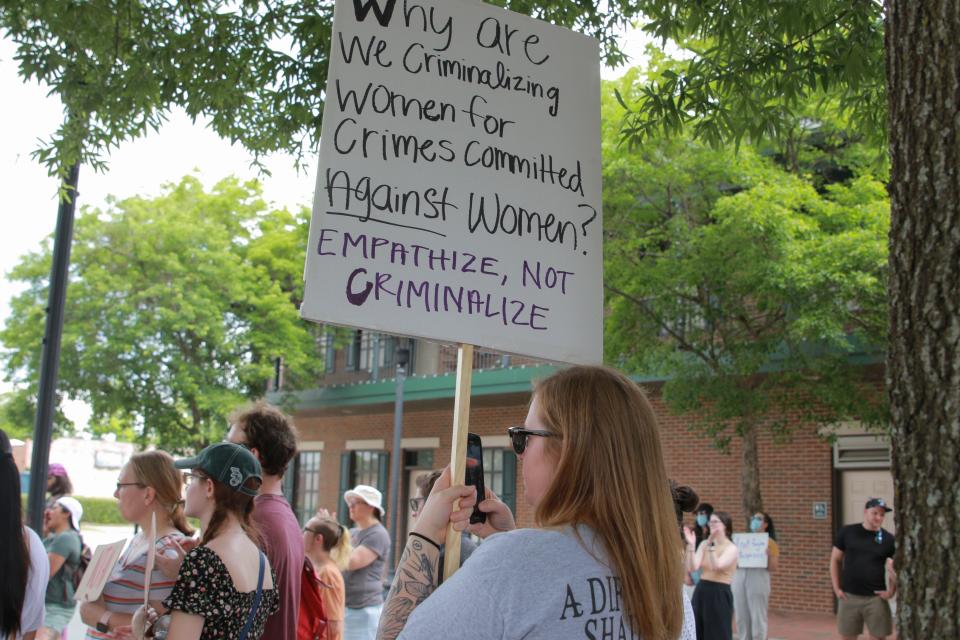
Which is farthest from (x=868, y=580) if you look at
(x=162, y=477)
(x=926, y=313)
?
(x=162, y=477)

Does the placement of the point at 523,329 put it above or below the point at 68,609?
above

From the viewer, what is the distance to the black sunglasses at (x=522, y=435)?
1.97 m

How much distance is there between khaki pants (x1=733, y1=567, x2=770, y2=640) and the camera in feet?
36.1

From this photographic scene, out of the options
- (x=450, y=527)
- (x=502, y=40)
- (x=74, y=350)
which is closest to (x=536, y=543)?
(x=450, y=527)

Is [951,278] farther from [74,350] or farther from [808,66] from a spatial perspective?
[74,350]

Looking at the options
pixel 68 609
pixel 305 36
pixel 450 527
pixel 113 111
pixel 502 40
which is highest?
pixel 305 36

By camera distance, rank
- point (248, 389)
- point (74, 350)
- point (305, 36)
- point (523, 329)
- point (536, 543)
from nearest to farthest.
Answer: point (536, 543), point (523, 329), point (305, 36), point (74, 350), point (248, 389)

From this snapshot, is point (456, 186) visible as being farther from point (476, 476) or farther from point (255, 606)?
point (255, 606)

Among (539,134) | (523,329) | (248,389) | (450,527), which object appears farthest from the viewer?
(248,389)

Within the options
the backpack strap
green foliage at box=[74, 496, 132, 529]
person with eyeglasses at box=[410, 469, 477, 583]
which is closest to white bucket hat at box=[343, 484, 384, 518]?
person with eyeglasses at box=[410, 469, 477, 583]

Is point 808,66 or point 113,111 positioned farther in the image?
point 113,111

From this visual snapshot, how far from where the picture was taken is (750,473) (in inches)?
541

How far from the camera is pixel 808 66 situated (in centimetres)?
514

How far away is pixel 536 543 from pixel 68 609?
5.52m
